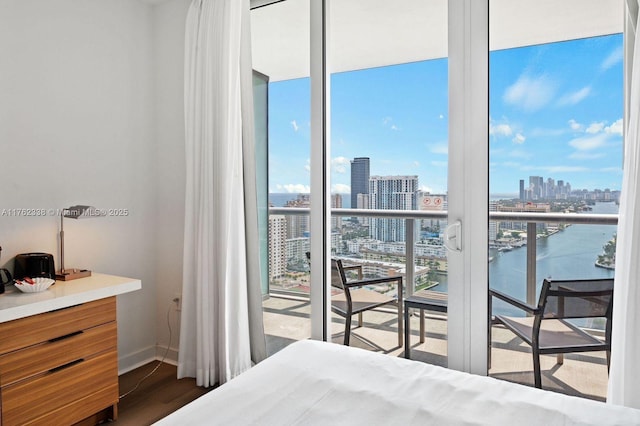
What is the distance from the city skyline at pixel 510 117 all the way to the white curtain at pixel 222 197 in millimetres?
639

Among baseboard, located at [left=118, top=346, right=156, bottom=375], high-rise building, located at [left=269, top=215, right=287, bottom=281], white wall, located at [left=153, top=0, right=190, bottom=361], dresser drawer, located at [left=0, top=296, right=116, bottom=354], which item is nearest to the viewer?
dresser drawer, located at [left=0, top=296, right=116, bottom=354]

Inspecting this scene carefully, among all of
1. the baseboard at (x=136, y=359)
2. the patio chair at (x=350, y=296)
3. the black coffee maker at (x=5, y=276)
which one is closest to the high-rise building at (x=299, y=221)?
the patio chair at (x=350, y=296)

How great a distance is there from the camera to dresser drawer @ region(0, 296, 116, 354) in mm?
1900

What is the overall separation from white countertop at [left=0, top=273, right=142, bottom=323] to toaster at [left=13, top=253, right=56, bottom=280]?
9 cm

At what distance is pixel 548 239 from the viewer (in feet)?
6.70

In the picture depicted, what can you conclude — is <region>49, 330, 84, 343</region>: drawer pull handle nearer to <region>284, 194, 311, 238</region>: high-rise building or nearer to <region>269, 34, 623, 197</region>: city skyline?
<region>284, 194, 311, 238</region>: high-rise building

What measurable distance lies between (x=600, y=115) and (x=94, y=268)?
309 centimetres

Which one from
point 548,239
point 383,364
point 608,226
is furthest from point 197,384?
point 608,226

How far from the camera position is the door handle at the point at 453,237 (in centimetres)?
216

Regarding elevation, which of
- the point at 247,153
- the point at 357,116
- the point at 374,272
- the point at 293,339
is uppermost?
the point at 357,116

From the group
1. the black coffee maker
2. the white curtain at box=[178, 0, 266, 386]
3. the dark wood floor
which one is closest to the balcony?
the white curtain at box=[178, 0, 266, 386]

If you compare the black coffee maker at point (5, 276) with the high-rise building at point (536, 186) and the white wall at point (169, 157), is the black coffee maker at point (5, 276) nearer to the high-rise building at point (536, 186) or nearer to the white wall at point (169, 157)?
the white wall at point (169, 157)

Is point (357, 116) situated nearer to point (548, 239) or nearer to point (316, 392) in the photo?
point (548, 239)

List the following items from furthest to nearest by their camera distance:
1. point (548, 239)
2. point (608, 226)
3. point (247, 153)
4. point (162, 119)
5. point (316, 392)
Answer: point (162, 119) < point (247, 153) < point (548, 239) < point (608, 226) < point (316, 392)
